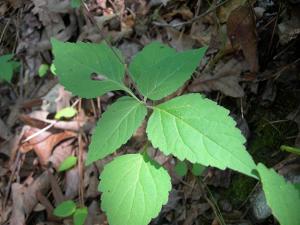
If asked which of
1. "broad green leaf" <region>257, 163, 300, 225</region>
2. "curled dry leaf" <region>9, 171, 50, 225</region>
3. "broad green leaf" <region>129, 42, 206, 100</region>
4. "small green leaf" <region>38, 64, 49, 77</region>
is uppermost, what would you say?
"broad green leaf" <region>129, 42, 206, 100</region>

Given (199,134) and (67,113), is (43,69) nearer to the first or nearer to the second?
(67,113)

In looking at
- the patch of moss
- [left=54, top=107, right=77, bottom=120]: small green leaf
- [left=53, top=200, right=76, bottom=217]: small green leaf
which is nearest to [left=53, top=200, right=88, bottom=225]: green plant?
[left=53, top=200, right=76, bottom=217]: small green leaf

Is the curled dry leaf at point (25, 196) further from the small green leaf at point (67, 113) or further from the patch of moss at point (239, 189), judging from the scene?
the patch of moss at point (239, 189)

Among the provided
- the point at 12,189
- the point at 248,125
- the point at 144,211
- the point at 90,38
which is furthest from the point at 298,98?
the point at 12,189

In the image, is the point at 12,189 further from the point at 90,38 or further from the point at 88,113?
the point at 90,38

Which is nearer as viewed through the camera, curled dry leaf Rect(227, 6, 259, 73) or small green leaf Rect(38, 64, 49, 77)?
curled dry leaf Rect(227, 6, 259, 73)

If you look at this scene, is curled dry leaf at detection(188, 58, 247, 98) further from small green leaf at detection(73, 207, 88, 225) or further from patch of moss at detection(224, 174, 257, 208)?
small green leaf at detection(73, 207, 88, 225)

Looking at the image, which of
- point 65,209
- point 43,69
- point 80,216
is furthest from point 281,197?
point 43,69
